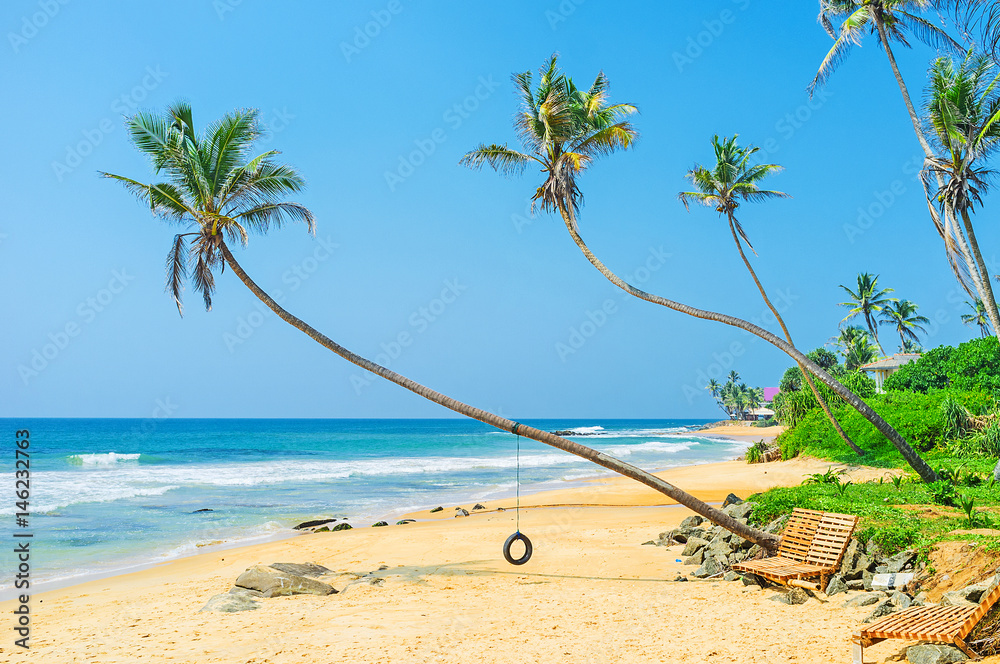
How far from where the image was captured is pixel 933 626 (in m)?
5.70

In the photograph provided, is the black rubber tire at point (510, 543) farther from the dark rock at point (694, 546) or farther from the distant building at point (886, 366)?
the distant building at point (886, 366)

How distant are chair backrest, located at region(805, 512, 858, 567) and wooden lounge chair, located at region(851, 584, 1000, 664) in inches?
88.3

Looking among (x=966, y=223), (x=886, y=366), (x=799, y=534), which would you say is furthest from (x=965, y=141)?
(x=886, y=366)

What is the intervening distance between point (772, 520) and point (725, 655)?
15.2ft

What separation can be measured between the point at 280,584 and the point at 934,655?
769 cm

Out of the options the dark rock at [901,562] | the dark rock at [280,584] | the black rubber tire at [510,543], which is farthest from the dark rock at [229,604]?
the dark rock at [901,562]

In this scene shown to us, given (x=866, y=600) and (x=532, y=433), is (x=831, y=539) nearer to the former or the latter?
(x=866, y=600)

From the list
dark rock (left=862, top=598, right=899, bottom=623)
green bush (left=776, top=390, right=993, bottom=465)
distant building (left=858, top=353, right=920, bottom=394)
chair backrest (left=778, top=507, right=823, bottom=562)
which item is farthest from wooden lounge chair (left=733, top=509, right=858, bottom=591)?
distant building (left=858, top=353, right=920, bottom=394)

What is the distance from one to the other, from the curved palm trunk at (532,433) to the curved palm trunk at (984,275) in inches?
340

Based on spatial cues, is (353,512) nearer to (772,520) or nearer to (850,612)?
(772,520)

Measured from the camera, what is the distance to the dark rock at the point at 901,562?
26.2 ft

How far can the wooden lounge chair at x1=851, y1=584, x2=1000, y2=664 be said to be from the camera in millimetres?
5523

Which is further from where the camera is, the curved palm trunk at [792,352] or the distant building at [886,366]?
the distant building at [886,366]

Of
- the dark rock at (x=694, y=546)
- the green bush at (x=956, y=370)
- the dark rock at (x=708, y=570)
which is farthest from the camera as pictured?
the green bush at (x=956, y=370)
